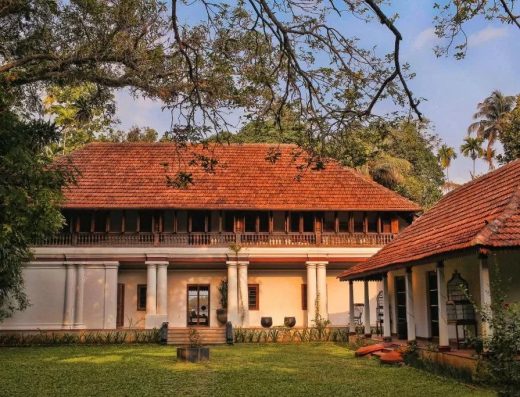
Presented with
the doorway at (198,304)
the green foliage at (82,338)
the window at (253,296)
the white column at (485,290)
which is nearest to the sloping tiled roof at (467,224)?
the white column at (485,290)

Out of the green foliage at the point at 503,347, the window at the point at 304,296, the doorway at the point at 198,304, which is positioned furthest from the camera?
the window at the point at 304,296

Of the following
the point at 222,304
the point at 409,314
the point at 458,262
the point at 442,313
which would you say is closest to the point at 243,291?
the point at 222,304

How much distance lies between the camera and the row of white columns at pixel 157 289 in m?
23.5

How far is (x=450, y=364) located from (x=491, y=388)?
6.02 feet

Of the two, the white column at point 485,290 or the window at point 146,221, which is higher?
the window at point 146,221

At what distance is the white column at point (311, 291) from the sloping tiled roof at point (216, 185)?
2.36m

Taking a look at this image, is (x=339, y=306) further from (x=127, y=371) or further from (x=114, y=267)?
(x=127, y=371)

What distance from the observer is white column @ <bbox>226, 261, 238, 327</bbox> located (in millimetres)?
23766

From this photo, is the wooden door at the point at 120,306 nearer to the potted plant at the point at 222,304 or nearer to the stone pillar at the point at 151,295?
the stone pillar at the point at 151,295

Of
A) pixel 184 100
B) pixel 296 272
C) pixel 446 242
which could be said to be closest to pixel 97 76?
pixel 184 100

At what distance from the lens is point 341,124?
6996mm

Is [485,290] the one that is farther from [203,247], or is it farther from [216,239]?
[216,239]

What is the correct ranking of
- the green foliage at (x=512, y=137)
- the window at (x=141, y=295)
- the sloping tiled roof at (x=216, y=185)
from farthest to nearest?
the green foliage at (x=512, y=137)
the window at (x=141, y=295)
the sloping tiled roof at (x=216, y=185)

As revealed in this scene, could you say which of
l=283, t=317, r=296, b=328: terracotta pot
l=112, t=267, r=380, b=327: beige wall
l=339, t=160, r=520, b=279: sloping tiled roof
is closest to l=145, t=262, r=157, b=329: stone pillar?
l=112, t=267, r=380, b=327: beige wall
